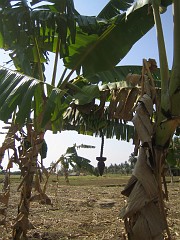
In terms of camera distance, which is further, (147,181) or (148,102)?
(148,102)

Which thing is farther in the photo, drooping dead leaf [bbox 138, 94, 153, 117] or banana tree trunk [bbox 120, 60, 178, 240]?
drooping dead leaf [bbox 138, 94, 153, 117]

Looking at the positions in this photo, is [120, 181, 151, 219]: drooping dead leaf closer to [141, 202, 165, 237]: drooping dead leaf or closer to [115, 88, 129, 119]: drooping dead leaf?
Result: [141, 202, 165, 237]: drooping dead leaf

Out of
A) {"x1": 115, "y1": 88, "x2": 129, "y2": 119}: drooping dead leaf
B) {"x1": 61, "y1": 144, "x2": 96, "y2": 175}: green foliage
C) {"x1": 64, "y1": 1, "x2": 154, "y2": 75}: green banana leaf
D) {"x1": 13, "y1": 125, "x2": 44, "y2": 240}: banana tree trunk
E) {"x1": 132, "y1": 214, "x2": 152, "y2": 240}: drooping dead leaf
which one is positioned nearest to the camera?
{"x1": 132, "y1": 214, "x2": 152, "y2": 240}: drooping dead leaf

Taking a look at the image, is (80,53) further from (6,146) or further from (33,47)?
(6,146)

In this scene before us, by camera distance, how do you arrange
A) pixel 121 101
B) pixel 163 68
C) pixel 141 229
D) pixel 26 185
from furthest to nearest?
1. pixel 26 185
2. pixel 121 101
3. pixel 163 68
4. pixel 141 229

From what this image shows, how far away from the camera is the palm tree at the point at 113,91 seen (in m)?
2.29

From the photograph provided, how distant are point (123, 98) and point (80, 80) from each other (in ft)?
4.41

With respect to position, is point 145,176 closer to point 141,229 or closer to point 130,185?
point 130,185

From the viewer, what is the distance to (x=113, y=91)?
3486mm

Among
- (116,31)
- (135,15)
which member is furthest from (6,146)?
(135,15)

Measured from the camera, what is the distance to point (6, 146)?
146 inches

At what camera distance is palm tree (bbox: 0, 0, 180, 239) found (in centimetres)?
229

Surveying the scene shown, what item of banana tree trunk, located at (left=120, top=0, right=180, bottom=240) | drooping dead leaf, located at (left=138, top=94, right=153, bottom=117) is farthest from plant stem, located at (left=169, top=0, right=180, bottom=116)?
drooping dead leaf, located at (left=138, top=94, right=153, bottom=117)

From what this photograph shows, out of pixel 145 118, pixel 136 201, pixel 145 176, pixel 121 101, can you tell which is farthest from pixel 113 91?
pixel 136 201
